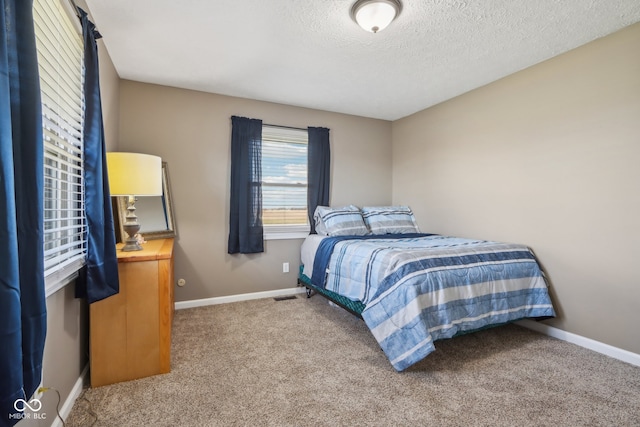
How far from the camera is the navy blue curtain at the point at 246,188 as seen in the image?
3.38m

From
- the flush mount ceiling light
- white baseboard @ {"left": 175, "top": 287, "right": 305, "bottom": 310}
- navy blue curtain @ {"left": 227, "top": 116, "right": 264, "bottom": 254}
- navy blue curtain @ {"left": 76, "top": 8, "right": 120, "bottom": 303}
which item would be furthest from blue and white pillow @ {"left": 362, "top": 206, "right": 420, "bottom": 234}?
navy blue curtain @ {"left": 76, "top": 8, "right": 120, "bottom": 303}

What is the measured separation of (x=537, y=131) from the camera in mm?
2662

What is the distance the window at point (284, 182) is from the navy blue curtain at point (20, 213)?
2.64m

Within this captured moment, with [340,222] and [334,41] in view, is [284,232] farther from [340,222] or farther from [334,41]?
[334,41]

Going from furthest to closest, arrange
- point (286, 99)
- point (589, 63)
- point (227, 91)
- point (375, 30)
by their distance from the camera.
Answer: point (286, 99) → point (227, 91) → point (589, 63) → point (375, 30)

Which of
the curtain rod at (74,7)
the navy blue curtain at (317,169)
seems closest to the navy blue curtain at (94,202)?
the curtain rod at (74,7)

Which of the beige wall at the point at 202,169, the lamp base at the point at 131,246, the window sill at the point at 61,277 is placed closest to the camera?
the window sill at the point at 61,277

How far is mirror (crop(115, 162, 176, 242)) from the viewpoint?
2941mm

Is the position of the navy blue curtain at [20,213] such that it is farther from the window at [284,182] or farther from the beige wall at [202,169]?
the window at [284,182]

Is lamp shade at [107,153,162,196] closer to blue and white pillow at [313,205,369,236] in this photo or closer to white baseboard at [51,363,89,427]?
white baseboard at [51,363,89,427]

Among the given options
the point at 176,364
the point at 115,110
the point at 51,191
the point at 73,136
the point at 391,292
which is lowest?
the point at 176,364

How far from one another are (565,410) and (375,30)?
244 centimetres

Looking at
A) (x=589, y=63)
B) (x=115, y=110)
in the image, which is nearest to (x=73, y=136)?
(x=115, y=110)

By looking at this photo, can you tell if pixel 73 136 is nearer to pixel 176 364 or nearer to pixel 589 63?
pixel 176 364
